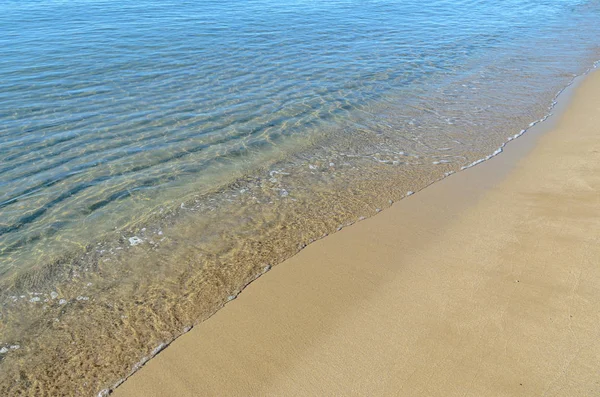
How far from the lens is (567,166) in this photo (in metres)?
8.21

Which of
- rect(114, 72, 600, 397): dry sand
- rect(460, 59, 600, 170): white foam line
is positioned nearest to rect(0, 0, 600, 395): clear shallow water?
rect(460, 59, 600, 170): white foam line

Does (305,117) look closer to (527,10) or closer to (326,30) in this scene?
(326,30)

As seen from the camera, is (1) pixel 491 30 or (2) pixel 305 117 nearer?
(2) pixel 305 117

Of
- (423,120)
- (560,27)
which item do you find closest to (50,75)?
(423,120)

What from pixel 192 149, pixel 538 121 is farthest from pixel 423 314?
pixel 538 121

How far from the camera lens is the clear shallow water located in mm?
5277

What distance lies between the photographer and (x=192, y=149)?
28.5 feet

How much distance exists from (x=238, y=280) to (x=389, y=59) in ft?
35.3

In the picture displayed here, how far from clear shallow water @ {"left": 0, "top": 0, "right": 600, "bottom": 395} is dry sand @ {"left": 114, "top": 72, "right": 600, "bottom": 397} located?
1.44 ft

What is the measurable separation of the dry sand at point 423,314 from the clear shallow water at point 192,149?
17.3 inches

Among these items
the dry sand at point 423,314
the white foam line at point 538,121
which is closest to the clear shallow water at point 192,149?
the white foam line at point 538,121

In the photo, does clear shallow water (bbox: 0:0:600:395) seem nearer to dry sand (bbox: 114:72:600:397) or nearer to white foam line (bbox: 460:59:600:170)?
white foam line (bbox: 460:59:600:170)

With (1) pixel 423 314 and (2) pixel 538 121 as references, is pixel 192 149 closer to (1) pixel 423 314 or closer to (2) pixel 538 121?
(1) pixel 423 314

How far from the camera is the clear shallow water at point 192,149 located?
5277 mm
